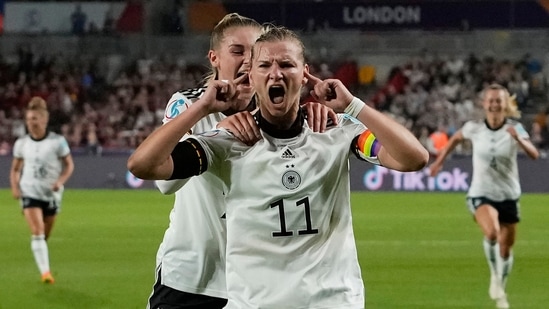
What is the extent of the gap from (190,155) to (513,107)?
875 centimetres

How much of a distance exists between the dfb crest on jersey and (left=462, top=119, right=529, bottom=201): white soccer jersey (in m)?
7.97

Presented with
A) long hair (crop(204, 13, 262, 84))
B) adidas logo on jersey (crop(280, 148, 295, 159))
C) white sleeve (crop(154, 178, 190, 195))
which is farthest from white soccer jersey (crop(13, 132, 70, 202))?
adidas logo on jersey (crop(280, 148, 295, 159))

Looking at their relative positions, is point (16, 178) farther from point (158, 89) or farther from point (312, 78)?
point (158, 89)

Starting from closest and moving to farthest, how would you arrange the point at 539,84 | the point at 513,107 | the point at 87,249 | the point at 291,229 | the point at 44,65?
the point at 291,229 < the point at 513,107 < the point at 87,249 < the point at 539,84 < the point at 44,65

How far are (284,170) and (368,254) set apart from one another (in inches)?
423

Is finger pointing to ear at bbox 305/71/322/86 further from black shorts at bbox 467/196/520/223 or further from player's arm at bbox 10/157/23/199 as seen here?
player's arm at bbox 10/157/23/199

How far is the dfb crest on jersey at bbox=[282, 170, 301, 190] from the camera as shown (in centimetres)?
411

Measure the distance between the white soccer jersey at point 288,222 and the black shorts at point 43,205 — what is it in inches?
342

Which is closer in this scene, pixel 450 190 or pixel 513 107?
pixel 513 107

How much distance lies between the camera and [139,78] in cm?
3431

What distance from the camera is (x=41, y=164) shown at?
42.7ft

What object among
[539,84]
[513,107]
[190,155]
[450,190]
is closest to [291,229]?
[190,155]

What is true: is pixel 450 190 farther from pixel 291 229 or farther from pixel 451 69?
pixel 291 229

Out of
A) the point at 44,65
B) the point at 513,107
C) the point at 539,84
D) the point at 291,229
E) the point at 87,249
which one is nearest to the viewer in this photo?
the point at 291,229
